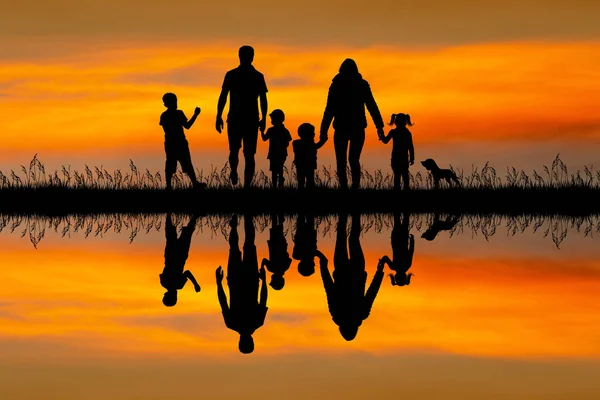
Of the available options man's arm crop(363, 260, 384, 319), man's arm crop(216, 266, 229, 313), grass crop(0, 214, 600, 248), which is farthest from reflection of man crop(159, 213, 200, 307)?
man's arm crop(363, 260, 384, 319)

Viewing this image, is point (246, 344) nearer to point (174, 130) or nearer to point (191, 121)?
point (191, 121)

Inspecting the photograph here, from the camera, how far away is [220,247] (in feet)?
48.3

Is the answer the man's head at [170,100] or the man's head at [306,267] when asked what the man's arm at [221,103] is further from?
the man's head at [306,267]

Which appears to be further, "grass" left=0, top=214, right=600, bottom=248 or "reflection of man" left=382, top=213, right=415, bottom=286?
"grass" left=0, top=214, right=600, bottom=248

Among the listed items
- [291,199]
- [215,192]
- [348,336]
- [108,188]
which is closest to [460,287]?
[348,336]

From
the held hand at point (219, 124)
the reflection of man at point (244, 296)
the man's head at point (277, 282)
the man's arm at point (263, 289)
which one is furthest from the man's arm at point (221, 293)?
the held hand at point (219, 124)

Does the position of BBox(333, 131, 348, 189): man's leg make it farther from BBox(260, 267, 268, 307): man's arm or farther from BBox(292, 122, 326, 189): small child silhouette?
BBox(260, 267, 268, 307): man's arm

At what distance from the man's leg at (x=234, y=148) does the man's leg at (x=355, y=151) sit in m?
1.95

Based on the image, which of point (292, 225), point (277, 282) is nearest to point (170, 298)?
point (277, 282)

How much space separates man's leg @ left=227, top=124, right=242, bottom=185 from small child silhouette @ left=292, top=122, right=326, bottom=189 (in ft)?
5.35

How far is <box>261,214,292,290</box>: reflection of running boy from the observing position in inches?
450

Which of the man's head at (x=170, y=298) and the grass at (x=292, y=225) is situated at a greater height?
the grass at (x=292, y=225)

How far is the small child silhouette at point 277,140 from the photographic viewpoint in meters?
23.6

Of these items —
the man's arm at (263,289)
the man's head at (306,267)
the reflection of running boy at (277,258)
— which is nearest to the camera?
the man's arm at (263,289)
